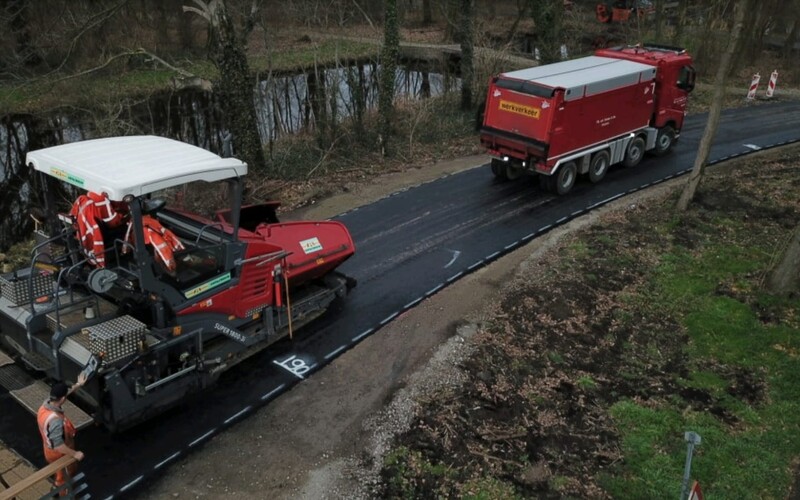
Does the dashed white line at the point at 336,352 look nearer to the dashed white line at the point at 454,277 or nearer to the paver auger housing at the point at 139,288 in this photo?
the paver auger housing at the point at 139,288

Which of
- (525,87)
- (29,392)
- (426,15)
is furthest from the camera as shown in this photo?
(426,15)

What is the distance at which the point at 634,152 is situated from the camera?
17656 mm

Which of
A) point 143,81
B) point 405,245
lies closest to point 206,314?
point 405,245

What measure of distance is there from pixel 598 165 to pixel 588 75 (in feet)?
7.41

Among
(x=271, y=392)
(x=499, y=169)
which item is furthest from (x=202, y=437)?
(x=499, y=169)

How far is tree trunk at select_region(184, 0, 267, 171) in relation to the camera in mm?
15164

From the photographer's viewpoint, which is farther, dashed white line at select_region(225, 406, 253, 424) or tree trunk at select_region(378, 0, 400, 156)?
tree trunk at select_region(378, 0, 400, 156)

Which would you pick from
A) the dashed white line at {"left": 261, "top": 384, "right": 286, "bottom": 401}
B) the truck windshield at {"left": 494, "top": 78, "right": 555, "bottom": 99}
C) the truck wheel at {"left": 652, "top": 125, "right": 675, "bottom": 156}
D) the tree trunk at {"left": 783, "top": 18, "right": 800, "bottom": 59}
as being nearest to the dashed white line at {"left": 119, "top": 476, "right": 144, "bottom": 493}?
the dashed white line at {"left": 261, "top": 384, "right": 286, "bottom": 401}

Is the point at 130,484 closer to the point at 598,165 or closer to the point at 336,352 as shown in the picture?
the point at 336,352

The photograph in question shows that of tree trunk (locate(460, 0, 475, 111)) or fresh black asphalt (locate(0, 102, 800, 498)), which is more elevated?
tree trunk (locate(460, 0, 475, 111))

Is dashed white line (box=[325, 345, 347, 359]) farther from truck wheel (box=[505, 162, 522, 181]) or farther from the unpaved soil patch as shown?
truck wheel (box=[505, 162, 522, 181])

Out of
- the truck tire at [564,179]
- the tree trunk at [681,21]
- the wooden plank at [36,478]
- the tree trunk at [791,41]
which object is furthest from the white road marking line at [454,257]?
the tree trunk at [791,41]

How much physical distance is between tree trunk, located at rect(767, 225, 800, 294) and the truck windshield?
5.62m

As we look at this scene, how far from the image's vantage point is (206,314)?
8148 millimetres
